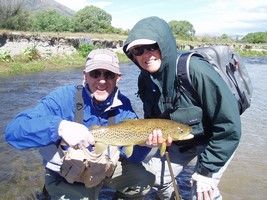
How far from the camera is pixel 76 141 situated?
308 cm

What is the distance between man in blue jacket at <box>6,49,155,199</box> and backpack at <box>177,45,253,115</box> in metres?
0.76

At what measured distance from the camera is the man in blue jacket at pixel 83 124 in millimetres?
3186

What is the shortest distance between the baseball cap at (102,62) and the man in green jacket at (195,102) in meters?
0.21

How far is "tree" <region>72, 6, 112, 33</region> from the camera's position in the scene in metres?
71.2

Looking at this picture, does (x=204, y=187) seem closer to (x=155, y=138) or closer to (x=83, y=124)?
(x=155, y=138)

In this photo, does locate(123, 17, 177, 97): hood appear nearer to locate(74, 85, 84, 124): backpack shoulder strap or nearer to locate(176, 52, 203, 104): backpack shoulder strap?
locate(176, 52, 203, 104): backpack shoulder strap

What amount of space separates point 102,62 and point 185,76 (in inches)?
35.8

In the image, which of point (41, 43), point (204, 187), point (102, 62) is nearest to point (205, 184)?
point (204, 187)

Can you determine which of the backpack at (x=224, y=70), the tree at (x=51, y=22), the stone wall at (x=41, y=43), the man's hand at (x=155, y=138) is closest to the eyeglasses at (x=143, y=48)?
the backpack at (x=224, y=70)

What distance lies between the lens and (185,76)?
3.22 metres

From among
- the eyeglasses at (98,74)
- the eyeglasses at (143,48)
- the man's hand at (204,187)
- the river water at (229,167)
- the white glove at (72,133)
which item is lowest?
the river water at (229,167)

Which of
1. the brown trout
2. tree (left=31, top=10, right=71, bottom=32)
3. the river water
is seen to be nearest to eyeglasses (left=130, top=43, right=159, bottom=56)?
the brown trout

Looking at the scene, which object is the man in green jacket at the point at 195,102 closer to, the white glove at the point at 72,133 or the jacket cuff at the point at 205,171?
the jacket cuff at the point at 205,171

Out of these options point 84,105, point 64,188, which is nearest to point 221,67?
point 84,105
